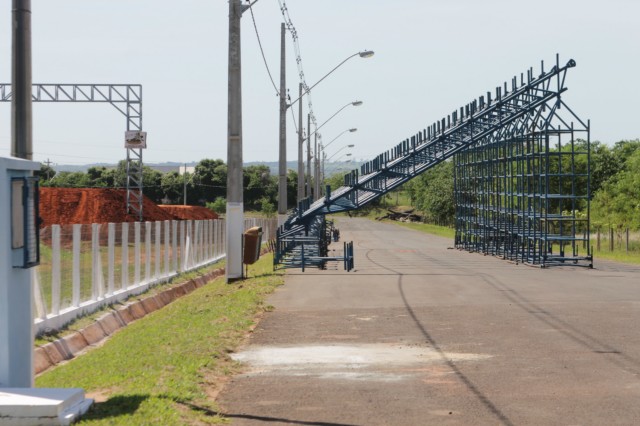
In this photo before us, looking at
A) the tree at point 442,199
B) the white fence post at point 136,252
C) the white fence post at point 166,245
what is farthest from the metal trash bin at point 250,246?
the tree at point 442,199

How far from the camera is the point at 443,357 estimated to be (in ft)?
44.0

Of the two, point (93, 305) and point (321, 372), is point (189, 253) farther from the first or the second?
point (321, 372)

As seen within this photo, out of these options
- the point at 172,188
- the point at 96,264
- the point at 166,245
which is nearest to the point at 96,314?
the point at 96,264

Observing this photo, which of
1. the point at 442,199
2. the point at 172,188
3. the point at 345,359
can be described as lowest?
the point at 345,359

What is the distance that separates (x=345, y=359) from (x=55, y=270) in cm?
723

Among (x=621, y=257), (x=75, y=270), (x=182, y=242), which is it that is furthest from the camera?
(x=621, y=257)

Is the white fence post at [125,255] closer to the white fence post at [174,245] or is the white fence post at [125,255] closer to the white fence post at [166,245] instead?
the white fence post at [166,245]

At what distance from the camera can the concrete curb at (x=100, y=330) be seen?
16.1 m

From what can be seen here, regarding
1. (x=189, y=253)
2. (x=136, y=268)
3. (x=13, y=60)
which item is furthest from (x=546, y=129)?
(x=13, y=60)

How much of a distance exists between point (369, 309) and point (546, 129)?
59.0 feet

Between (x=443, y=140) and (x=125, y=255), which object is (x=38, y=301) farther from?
(x=443, y=140)

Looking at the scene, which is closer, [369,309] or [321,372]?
[321,372]

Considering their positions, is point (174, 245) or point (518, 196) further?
point (518, 196)

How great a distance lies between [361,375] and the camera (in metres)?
12.0
